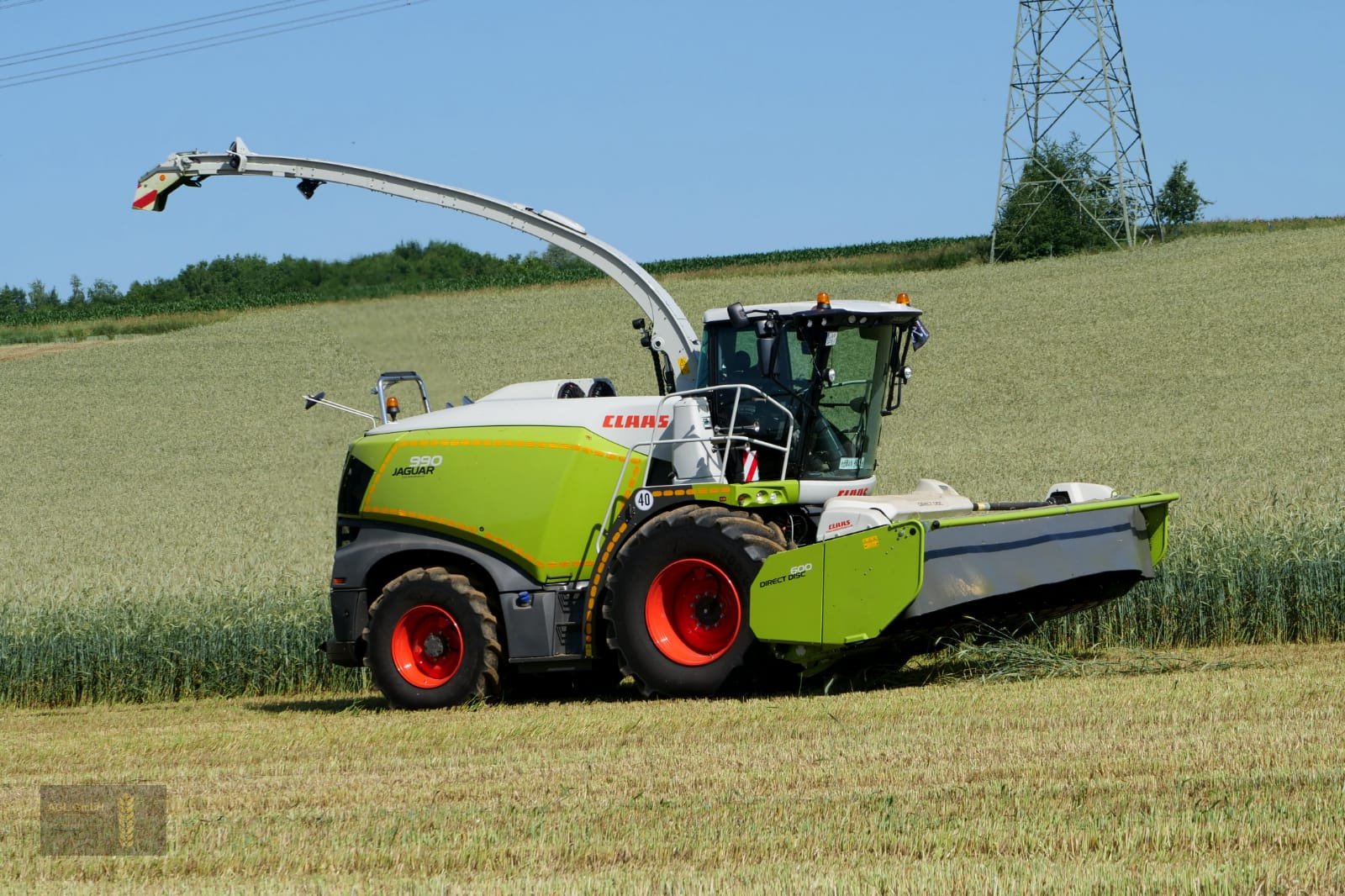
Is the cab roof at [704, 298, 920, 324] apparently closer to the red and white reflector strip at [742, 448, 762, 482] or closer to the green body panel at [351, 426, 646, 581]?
the red and white reflector strip at [742, 448, 762, 482]

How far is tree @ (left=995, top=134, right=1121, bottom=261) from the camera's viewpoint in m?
42.0

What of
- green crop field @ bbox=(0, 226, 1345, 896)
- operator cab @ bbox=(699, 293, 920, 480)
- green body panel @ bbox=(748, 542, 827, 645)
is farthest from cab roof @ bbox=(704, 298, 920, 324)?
green crop field @ bbox=(0, 226, 1345, 896)

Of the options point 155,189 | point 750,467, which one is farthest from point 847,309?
point 155,189

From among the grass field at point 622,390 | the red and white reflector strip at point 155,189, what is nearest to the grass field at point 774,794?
the grass field at point 622,390

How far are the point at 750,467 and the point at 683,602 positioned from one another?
91 cm

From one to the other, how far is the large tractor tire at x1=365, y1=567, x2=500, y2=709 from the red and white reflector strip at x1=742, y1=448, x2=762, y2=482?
1.80m

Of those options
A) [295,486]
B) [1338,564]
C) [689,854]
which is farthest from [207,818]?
[295,486]

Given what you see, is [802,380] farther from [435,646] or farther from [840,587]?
[435,646]

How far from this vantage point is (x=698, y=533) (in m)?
8.37

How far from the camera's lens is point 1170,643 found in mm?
10172

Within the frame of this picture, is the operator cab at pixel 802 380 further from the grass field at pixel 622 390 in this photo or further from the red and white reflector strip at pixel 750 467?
the grass field at pixel 622 390

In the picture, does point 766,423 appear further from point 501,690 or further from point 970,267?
point 970,267

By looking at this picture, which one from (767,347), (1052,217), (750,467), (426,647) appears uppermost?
(1052,217)

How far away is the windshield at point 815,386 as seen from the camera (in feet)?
29.0
